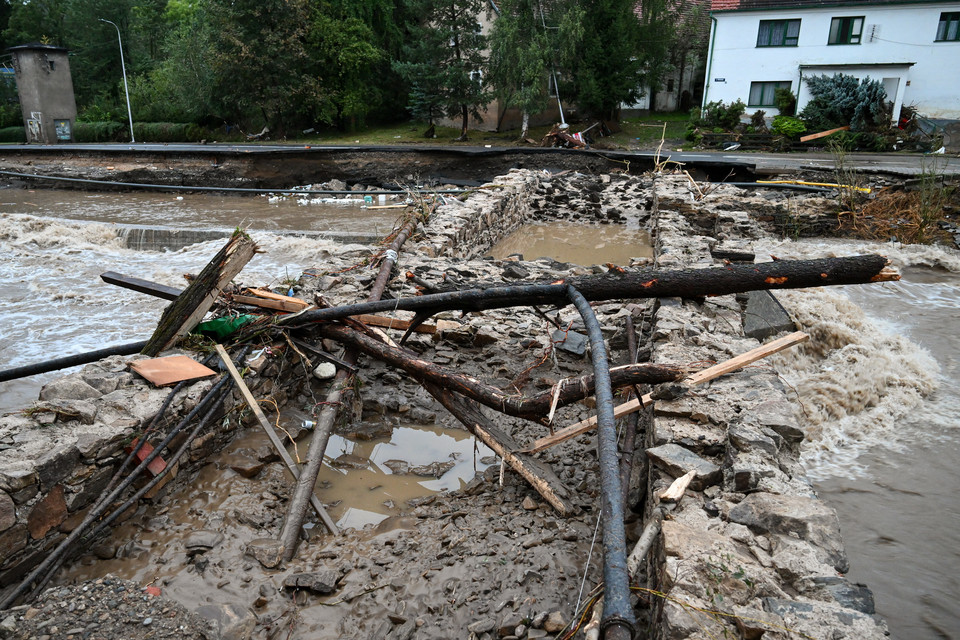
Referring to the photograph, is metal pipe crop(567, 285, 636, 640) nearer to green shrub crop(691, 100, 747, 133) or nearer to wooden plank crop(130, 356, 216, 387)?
wooden plank crop(130, 356, 216, 387)

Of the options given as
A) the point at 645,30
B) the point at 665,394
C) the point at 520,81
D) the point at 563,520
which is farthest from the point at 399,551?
the point at 645,30

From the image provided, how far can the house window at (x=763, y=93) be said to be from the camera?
26.3 m

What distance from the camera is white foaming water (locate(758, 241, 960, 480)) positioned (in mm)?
5914

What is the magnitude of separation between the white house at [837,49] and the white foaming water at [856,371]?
1916 cm

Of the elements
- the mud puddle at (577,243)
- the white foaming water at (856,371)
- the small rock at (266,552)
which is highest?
the mud puddle at (577,243)

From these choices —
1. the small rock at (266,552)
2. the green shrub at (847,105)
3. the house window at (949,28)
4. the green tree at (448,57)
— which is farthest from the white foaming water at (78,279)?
the house window at (949,28)

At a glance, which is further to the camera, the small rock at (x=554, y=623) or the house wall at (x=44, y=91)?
the house wall at (x=44, y=91)

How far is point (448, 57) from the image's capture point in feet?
80.6

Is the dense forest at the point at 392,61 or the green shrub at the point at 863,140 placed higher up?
the dense forest at the point at 392,61

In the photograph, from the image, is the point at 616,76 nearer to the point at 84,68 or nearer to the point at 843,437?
the point at 843,437

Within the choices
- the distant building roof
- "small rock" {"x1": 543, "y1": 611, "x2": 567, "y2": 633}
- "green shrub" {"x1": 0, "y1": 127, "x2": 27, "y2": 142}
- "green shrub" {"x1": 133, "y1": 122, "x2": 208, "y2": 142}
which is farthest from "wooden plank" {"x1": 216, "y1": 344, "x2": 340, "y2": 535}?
"green shrub" {"x1": 0, "y1": 127, "x2": 27, "y2": 142}

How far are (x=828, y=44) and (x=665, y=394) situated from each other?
27.2 m

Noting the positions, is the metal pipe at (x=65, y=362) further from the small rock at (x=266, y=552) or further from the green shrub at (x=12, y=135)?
the green shrub at (x=12, y=135)

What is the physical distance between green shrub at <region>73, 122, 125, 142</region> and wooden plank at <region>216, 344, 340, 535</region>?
110 feet
